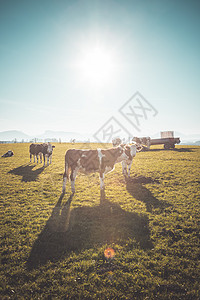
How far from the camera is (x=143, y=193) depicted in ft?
29.6

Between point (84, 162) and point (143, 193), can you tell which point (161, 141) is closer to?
point (143, 193)

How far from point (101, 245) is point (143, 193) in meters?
5.00

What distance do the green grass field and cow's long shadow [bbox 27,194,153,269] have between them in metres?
0.03

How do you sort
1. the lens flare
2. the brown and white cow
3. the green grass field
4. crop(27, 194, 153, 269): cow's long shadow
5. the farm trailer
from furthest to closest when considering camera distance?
the farm trailer, the brown and white cow, crop(27, 194, 153, 269): cow's long shadow, the lens flare, the green grass field

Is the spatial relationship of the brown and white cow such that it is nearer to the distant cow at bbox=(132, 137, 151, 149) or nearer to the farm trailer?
Answer: the farm trailer

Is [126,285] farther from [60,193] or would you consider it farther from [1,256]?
[60,193]

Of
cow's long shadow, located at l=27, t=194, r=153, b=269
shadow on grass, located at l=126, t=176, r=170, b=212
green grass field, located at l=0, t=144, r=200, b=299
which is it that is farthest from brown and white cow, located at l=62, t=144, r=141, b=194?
cow's long shadow, located at l=27, t=194, r=153, b=269

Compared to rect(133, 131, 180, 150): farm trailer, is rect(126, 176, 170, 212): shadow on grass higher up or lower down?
lower down

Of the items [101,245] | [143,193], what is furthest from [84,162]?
[101,245]

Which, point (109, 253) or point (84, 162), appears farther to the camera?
point (84, 162)

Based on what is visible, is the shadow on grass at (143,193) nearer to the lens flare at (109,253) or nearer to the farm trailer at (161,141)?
the lens flare at (109,253)

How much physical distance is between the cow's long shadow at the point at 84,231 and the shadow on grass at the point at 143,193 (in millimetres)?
1278

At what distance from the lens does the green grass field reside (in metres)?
3.50

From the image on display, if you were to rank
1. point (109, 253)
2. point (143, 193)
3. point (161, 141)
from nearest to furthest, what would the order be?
point (109, 253)
point (143, 193)
point (161, 141)
